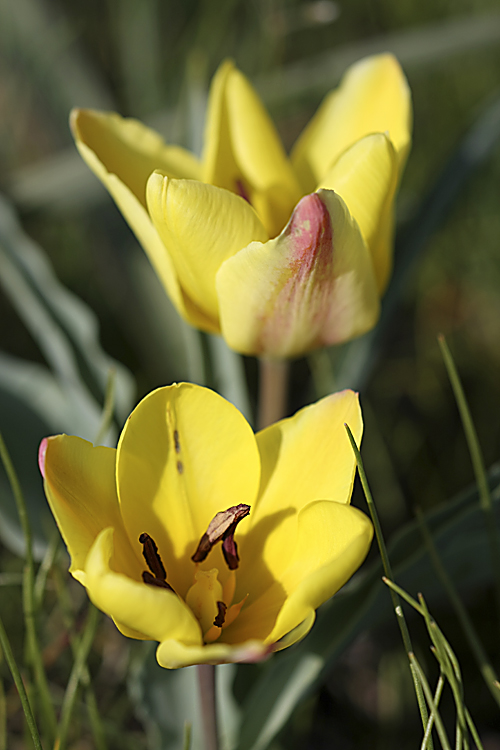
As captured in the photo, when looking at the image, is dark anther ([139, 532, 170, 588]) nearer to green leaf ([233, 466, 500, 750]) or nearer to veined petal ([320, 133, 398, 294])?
green leaf ([233, 466, 500, 750])

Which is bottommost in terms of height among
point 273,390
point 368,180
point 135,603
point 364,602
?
point 364,602

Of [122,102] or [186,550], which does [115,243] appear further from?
[186,550]

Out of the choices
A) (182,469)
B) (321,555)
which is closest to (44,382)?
(182,469)

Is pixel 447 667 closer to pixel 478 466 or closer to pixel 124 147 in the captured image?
pixel 478 466

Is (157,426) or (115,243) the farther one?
(115,243)

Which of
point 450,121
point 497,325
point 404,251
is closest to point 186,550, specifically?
point 404,251

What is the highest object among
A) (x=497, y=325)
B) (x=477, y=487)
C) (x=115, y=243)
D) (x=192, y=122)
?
(x=192, y=122)
